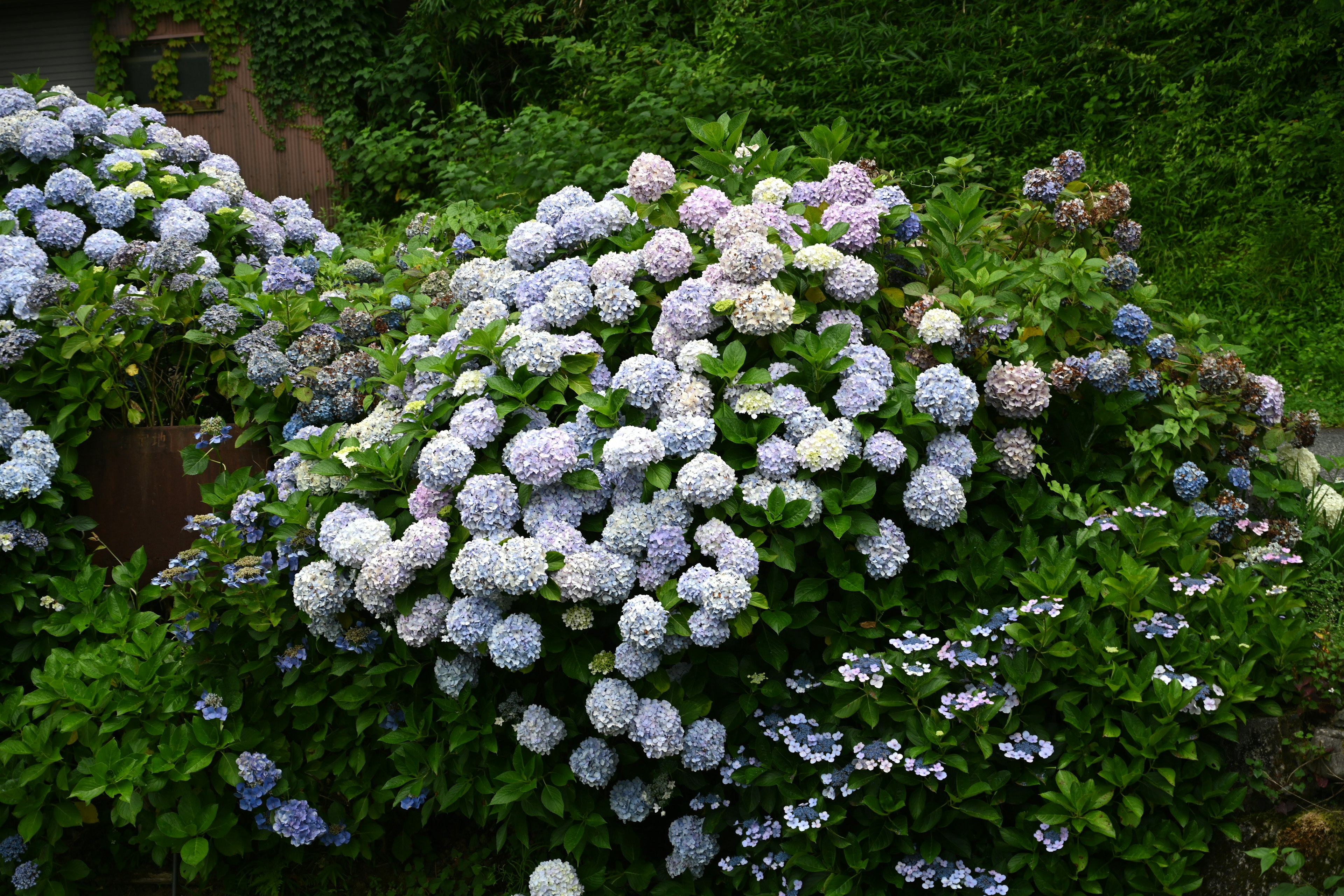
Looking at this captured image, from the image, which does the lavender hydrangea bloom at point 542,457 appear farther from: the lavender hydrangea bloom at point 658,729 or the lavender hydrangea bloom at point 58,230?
the lavender hydrangea bloom at point 58,230

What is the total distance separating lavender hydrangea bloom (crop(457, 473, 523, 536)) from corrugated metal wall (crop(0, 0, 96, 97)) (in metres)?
10.8

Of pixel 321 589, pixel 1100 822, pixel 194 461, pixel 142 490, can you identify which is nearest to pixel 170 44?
pixel 142 490

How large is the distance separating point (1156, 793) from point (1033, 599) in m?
0.52

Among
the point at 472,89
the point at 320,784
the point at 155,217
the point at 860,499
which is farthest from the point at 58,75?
the point at 860,499

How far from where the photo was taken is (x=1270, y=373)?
4707mm

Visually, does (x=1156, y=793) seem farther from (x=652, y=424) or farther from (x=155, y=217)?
(x=155, y=217)

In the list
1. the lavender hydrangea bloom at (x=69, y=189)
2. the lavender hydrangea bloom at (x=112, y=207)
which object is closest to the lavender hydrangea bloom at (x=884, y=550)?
the lavender hydrangea bloom at (x=112, y=207)

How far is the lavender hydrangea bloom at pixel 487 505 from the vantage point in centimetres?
254

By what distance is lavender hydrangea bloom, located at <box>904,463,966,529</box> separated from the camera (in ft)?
8.32

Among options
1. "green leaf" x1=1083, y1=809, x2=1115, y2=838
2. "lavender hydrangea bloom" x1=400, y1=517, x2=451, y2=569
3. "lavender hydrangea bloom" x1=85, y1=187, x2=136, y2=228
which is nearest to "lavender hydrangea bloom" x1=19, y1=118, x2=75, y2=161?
"lavender hydrangea bloom" x1=85, y1=187, x2=136, y2=228

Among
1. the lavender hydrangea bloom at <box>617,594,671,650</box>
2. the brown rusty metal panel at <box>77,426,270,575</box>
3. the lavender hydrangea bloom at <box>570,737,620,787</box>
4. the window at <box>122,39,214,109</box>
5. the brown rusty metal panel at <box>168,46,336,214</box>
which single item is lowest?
the brown rusty metal panel at <box>168,46,336,214</box>

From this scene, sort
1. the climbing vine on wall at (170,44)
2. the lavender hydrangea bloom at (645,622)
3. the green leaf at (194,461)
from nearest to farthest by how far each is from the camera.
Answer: the lavender hydrangea bloom at (645,622), the green leaf at (194,461), the climbing vine on wall at (170,44)

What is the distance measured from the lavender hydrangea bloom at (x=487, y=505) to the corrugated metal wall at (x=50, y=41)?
10.8 metres

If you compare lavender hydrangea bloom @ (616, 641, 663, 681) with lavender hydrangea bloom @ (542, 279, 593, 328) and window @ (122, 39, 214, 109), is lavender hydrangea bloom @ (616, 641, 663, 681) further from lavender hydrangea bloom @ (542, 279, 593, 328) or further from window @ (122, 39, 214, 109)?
window @ (122, 39, 214, 109)
